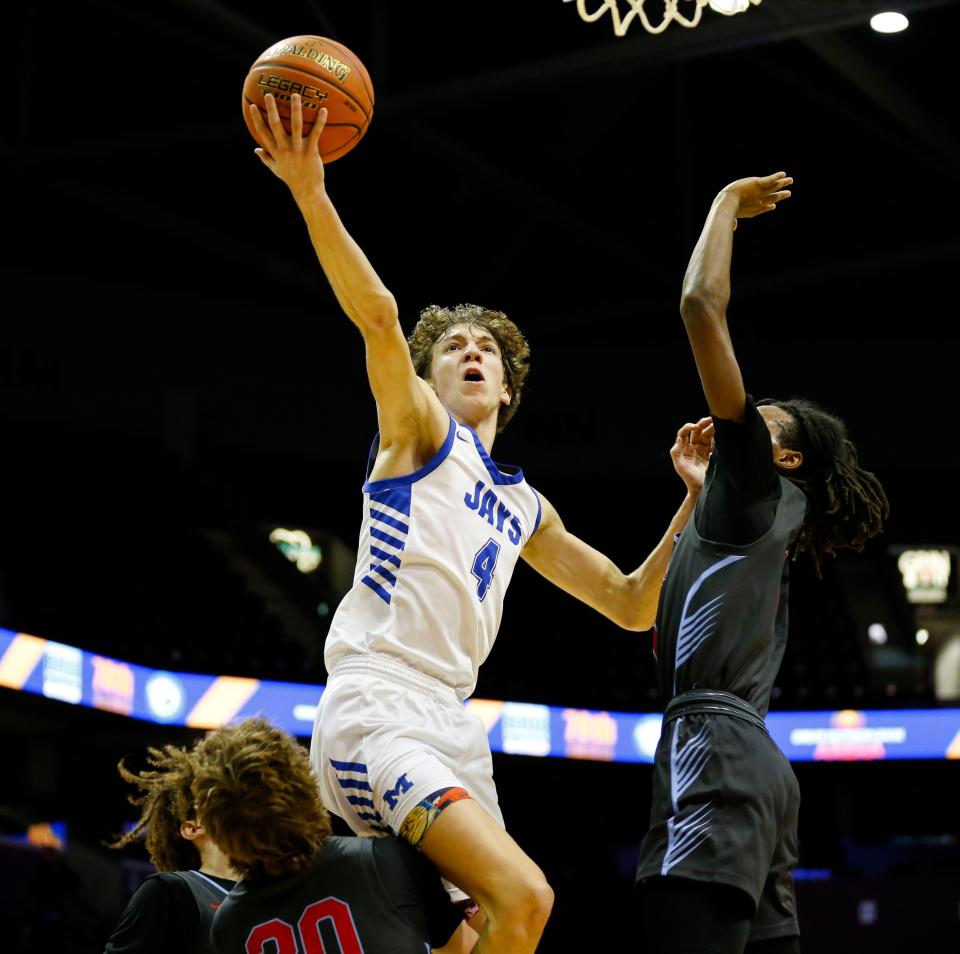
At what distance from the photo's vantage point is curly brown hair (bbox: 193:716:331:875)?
2.89 meters

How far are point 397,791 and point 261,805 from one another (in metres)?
0.34

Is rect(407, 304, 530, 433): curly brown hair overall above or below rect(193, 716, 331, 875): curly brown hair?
above

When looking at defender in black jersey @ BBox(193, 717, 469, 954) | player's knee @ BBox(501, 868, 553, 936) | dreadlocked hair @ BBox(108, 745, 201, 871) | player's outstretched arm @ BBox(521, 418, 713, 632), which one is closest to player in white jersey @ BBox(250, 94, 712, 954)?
player's knee @ BBox(501, 868, 553, 936)

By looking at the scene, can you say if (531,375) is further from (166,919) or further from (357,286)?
(166,919)

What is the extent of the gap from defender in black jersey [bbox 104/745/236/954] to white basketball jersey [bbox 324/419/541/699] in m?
0.61

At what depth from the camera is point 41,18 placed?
1414 centimetres

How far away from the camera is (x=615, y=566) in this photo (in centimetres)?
412

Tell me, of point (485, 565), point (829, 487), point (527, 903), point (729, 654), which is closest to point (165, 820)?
point (485, 565)

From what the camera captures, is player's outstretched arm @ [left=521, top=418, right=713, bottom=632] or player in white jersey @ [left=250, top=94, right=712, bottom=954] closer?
player in white jersey @ [left=250, top=94, right=712, bottom=954]

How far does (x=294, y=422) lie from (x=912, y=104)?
25.4 ft

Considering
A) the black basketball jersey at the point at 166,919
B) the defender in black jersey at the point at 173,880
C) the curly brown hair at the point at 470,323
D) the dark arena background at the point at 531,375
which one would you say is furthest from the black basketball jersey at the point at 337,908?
the dark arena background at the point at 531,375

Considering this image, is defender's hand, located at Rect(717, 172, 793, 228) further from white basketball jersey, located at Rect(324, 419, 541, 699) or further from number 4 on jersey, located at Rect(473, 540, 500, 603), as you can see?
number 4 on jersey, located at Rect(473, 540, 500, 603)

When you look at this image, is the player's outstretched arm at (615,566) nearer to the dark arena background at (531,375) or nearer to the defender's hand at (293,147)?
the defender's hand at (293,147)

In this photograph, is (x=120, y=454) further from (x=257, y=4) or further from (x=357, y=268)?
(x=357, y=268)
